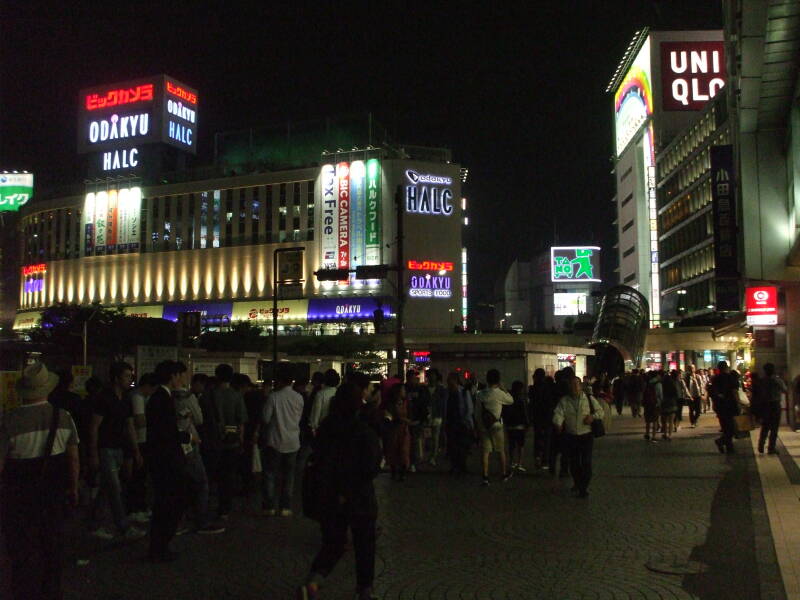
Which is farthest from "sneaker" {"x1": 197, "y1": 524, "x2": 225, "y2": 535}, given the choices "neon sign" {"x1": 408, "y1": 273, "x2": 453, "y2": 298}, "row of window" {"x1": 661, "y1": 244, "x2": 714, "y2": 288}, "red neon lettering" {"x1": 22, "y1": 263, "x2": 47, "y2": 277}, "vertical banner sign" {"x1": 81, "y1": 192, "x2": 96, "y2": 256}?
"red neon lettering" {"x1": 22, "y1": 263, "x2": 47, "y2": 277}

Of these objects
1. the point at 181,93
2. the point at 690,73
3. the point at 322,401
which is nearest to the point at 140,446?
the point at 322,401

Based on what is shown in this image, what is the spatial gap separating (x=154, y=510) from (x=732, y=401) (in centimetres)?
1184

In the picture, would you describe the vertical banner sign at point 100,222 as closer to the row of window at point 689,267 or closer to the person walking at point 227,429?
the row of window at point 689,267

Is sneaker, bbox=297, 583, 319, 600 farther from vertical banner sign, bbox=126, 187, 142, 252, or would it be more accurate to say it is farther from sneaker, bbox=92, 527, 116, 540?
vertical banner sign, bbox=126, 187, 142, 252

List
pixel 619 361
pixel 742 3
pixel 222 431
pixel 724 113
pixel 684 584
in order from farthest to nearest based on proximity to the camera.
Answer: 1. pixel 724 113
2. pixel 619 361
3. pixel 742 3
4. pixel 222 431
5. pixel 684 584

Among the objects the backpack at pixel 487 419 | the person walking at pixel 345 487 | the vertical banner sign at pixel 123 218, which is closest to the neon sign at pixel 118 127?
the vertical banner sign at pixel 123 218

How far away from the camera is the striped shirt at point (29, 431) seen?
5.11 m

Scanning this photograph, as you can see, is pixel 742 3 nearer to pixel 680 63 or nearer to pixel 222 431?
pixel 222 431

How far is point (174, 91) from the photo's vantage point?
3548 inches

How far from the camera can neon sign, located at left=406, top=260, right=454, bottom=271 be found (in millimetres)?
75438

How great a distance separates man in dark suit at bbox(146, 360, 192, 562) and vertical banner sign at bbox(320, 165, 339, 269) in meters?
67.2

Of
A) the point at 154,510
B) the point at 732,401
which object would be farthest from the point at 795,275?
the point at 154,510

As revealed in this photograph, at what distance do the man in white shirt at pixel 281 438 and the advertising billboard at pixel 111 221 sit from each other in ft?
264

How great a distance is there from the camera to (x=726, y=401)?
15.6m
